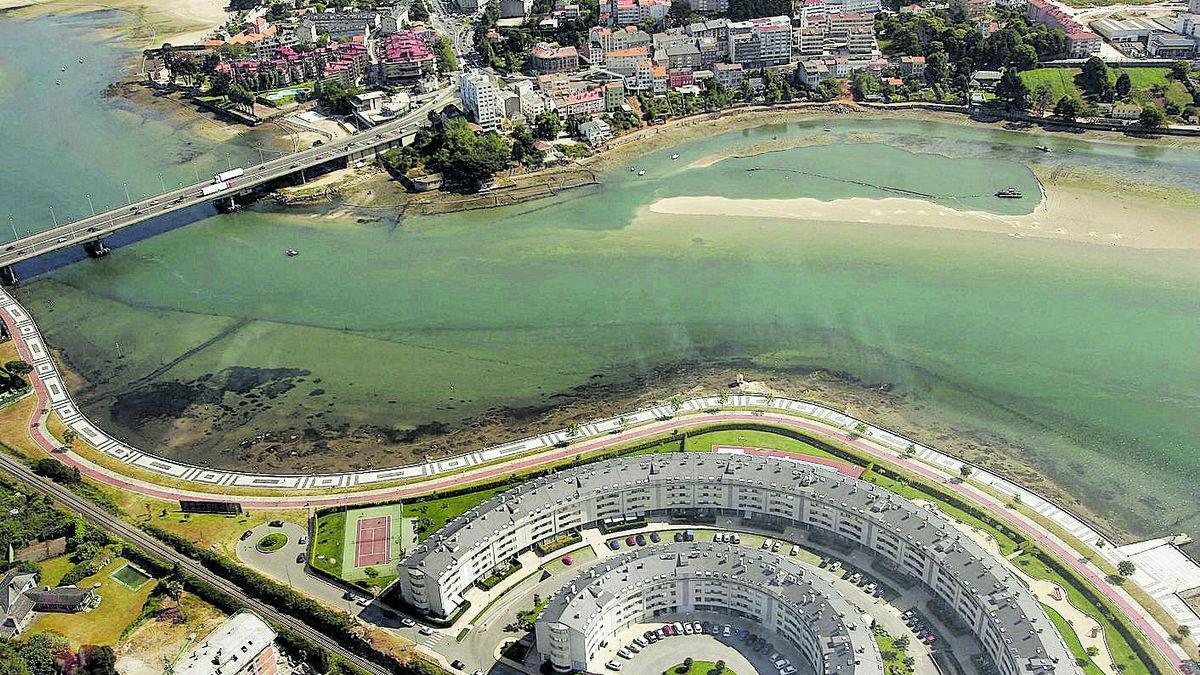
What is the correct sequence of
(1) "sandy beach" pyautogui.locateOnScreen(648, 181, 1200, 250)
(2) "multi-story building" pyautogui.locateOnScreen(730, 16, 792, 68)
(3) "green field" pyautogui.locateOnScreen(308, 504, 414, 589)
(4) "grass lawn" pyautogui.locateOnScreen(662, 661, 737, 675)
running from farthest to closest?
(2) "multi-story building" pyautogui.locateOnScreen(730, 16, 792, 68) < (1) "sandy beach" pyautogui.locateOnScreen(648, 181, 1200, 250) < (3) "green field" pyautogui.locateOnScreen(308, 504, 414, 589) < (4) "grass lawn" pyautogui.locateOnScreen(662, 661, 737, 675)

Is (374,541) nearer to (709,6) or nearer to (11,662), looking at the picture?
(11,662)

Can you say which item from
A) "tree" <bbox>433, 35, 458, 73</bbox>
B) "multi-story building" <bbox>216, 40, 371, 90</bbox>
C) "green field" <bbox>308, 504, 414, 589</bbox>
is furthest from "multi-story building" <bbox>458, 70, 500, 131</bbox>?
"green field" <bbox>308, 504, 414, 589</bbox>

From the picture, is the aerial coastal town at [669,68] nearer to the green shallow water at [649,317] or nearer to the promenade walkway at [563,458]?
the green shallow water at [649,317]

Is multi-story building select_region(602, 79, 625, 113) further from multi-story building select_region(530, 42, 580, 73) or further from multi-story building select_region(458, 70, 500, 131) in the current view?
multi-story building select_region(458, 70, 500, 131)

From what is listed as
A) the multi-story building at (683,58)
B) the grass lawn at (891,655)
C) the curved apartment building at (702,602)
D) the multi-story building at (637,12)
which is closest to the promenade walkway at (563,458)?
the grass lawn at (891,655)

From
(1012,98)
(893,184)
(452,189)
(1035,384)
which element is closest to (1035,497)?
(1035,384)

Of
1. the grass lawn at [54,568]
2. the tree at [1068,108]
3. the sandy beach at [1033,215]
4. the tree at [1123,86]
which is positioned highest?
the tree at [1123,86]

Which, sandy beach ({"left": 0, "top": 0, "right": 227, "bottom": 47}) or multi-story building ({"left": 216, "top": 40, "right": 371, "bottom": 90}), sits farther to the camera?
sandy beach ({"left": 0, "top": 0, "right": 227, "bottom": 47})
